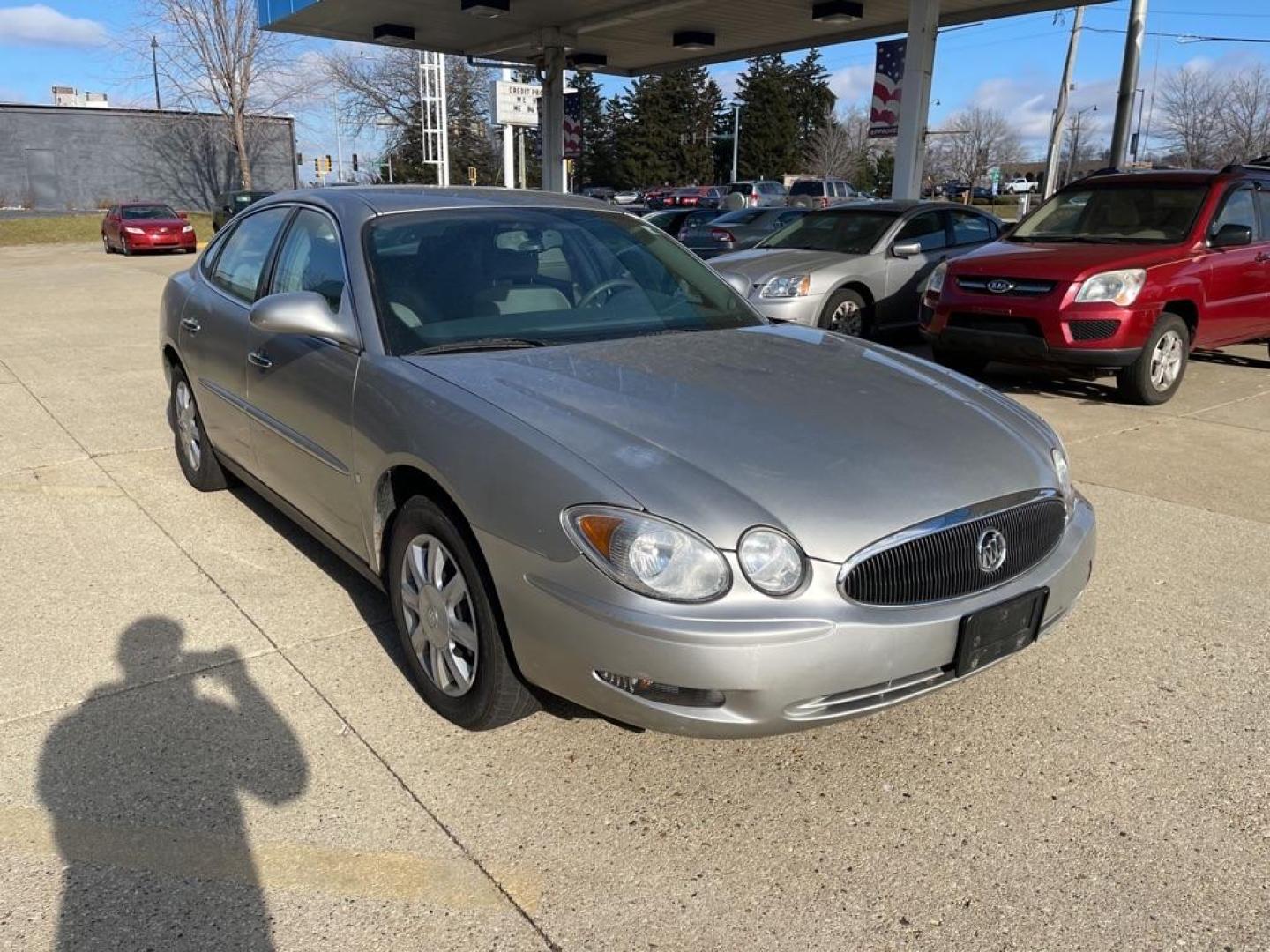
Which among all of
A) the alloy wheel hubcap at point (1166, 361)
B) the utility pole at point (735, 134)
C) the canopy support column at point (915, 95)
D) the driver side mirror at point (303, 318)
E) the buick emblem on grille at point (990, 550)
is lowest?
the alloy wheel hubcap at point (1166, 361)

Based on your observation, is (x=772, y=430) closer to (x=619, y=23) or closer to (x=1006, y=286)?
(x=1006, y=286)

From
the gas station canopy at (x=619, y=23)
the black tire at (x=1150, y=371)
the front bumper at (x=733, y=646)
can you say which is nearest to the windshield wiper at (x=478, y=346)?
the front bumper at (x=733, y=646)

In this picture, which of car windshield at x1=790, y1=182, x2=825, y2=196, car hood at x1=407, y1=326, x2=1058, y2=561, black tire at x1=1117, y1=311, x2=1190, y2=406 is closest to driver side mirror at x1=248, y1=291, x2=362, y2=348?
car hood at x1=407, y1=326, x2=1058, y2=561

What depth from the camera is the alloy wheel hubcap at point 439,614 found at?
2814 mm

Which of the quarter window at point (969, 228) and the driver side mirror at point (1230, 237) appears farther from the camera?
the quarter window at point (969, 228)

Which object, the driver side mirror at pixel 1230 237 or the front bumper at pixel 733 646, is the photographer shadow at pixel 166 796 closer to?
the front bumper at pixel 733 646

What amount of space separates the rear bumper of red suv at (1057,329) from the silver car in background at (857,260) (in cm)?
176

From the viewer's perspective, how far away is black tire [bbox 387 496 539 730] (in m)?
2.68

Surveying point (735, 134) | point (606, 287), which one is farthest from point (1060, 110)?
point (735, 134)

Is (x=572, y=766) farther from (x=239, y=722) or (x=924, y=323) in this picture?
(x=924, y=323)

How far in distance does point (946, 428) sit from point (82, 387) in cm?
759

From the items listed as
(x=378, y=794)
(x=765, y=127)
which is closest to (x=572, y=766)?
(x=378, y=794)

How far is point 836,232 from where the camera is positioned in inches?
398

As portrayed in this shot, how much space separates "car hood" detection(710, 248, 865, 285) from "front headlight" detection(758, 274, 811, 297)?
92mm
